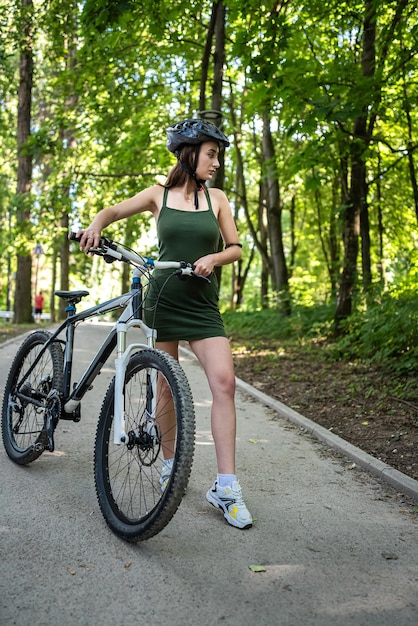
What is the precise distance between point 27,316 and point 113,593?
19811 millimetres

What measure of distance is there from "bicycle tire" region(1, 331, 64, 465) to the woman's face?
154cm

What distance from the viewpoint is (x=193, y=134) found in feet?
12.4

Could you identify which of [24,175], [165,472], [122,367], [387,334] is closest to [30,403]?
[122,367]

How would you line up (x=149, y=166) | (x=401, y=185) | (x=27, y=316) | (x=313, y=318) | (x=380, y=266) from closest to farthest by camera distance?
(x=313, y=318), (x=380, y=266), (x=149, y=166), (x=401, y=185), (x=27, y=316)

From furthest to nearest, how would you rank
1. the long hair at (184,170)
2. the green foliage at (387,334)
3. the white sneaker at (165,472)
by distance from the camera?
1. the green foliage at (387,334)
2. the long hair at (184,170)
3. the white sneaker at (165,472)

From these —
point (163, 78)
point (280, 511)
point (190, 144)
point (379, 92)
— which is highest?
point (163, 78)

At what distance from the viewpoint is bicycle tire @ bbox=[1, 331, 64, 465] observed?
4.39 meters

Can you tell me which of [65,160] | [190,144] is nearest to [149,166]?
[65,160]

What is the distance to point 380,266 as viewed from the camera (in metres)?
16.3

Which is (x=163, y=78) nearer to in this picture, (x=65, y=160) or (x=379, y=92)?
(x=65, y=160)

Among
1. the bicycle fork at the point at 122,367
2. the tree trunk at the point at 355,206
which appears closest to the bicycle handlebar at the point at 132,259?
the bicycle fork at the point at 122,367

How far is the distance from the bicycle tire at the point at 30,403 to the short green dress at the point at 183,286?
0.90 meters

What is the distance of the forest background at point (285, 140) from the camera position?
8242mm

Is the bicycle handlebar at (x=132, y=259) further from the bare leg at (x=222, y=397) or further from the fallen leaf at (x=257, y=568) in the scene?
the fallen leaf at (x=257, y=568)
